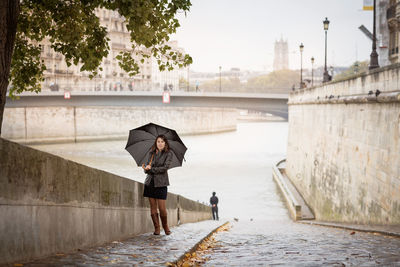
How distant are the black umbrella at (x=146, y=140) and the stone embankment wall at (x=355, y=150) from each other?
20.2 ft

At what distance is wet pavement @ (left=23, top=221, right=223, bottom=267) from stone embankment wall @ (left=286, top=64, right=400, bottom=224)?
658 centimetres

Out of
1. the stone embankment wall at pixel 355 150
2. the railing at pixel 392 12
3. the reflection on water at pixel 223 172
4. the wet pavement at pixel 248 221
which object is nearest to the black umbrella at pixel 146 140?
the wet pavement at pixel 248 221

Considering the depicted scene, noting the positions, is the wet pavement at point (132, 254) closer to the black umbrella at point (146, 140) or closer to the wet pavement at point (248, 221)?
the wet pavement at point (248, 221)

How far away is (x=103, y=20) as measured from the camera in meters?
95.8

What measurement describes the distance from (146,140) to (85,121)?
2540 inches

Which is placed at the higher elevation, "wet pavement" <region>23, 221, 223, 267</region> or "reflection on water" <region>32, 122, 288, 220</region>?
"wet pavement" <region>23, 221, 223, 267</region>

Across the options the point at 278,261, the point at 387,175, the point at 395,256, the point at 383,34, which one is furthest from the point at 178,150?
the point at 383,34

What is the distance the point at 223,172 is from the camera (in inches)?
1647

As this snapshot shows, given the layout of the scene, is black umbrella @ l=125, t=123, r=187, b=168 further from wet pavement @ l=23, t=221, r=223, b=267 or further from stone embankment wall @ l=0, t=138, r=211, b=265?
wet pavement @ l=23, t=221, r=223, b=267

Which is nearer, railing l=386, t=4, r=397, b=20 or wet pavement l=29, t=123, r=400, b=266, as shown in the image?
Result: wet pavement l=29, t=123, r=400, b=266

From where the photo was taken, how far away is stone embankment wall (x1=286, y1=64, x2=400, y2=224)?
13070 mm

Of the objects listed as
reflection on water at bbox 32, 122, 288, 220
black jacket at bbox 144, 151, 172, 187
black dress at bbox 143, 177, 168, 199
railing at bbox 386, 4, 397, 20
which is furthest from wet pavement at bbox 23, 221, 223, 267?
railing at bbox 386, 4, 397, 20

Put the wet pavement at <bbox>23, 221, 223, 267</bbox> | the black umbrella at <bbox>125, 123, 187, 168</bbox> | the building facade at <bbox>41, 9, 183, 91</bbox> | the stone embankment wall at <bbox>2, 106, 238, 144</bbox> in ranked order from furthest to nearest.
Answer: the building facade at <bbox>41, 9, 183, 91</bbox>
the stone embankment wall at <bbox>2, 106, 238, 144</bbox>
the black umbrella at <bbox>125, 123, 187, 168</bbox>
the wet pavement at <bbox>23, 221, 223, 267</bbox>

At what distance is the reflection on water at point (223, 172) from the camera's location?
28266mm
